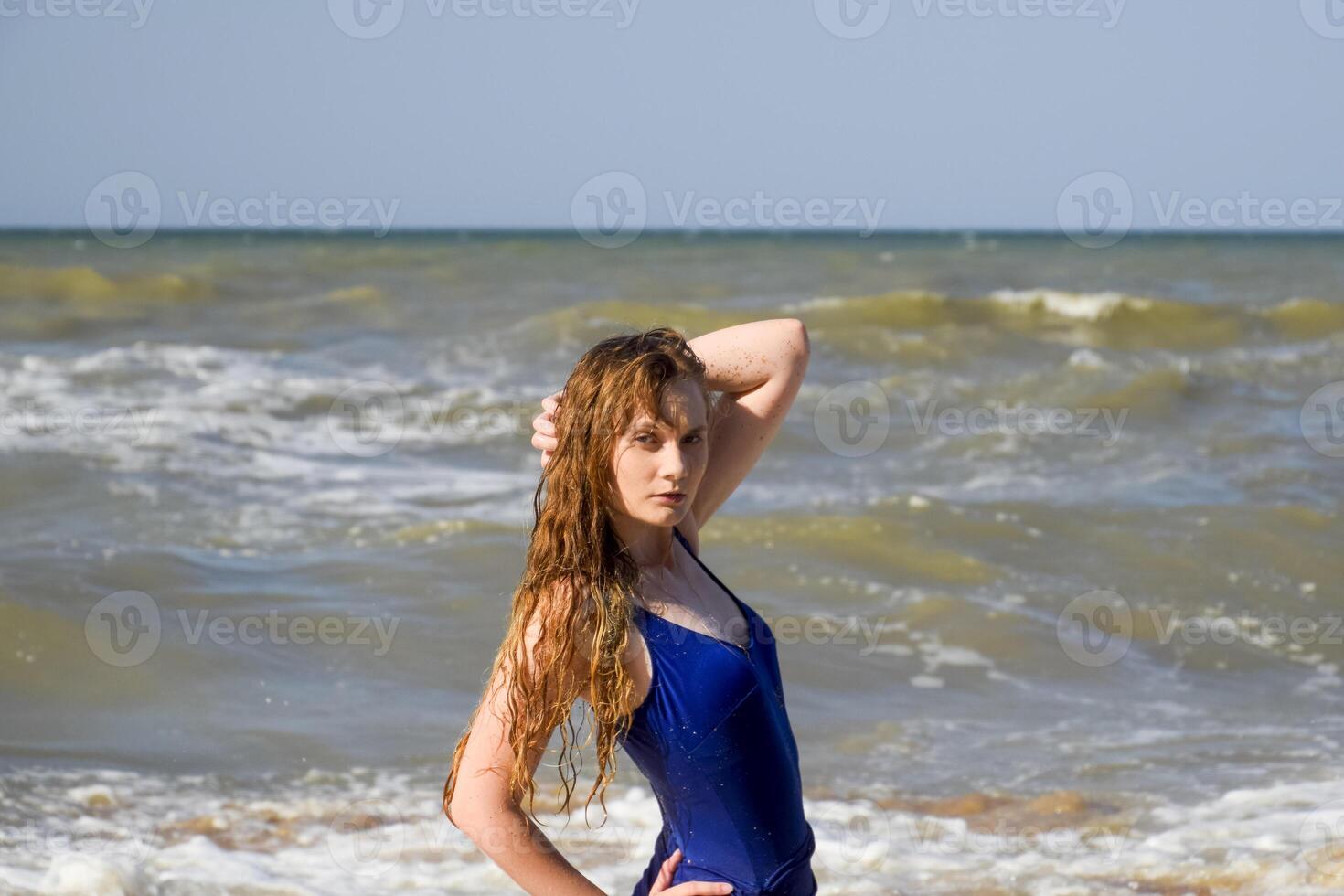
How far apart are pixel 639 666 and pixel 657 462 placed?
0.99 ft

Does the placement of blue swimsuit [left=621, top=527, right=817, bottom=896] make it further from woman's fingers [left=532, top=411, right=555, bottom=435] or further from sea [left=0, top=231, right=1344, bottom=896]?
sea [left=0, top=231, right=1344, bottom=896]

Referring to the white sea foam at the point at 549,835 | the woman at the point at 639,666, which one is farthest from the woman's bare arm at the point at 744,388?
the white sea foam at the point at 549,835

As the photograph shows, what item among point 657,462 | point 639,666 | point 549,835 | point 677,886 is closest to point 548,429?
point 657,462

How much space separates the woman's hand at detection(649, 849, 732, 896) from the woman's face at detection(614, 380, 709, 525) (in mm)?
540

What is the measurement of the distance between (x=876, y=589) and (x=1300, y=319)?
55.2 feet

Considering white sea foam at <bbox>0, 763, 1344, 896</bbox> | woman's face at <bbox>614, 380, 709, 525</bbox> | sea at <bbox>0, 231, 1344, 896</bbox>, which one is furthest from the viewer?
sea at <bbox>0, 231, 1344, 896</bbox>

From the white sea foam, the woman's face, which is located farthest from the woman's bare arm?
the white sea foam

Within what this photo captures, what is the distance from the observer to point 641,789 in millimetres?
5277

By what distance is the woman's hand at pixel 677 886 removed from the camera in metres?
2.22

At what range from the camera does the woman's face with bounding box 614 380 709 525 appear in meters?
2.17

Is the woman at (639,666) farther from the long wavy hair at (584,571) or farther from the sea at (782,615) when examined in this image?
the sea at (782,615)

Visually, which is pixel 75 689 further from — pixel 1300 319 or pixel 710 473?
pixel 1300 319

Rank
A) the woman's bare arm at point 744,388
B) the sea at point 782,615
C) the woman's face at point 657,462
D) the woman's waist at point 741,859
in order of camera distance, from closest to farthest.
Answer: the woman's face at point 657,462
the woman's waist at point 741,859
the woman's bare arm at point 744,388
the sea at point 782,615

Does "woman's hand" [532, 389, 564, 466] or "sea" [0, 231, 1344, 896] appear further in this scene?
"sea" [0, 231, 1344, 896]
